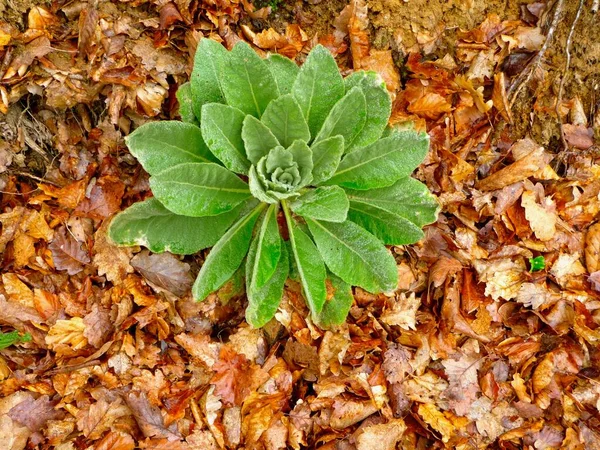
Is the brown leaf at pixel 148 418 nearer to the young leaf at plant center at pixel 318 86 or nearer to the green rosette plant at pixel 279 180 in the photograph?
the green rosette plant at pixel 279 180

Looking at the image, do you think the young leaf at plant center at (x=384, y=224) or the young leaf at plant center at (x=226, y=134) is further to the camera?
the young leaf at plant center at (x=384, y=224)

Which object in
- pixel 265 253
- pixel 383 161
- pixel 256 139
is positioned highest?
pixel 256 139

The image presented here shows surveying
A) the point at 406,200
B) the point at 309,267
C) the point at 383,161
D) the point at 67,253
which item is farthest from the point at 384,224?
the point at 67,253

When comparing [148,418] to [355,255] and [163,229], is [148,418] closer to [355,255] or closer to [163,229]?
[163,229]

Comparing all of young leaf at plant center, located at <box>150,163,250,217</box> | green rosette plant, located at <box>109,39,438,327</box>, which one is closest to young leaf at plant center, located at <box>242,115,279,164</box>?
green rosette plant, located at <box>109,39,438,327</box>

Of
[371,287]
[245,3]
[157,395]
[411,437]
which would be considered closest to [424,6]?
[245,3]

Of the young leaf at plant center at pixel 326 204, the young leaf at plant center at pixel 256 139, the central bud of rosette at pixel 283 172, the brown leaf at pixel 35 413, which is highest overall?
the young leaf at plant center at pixel 256 139

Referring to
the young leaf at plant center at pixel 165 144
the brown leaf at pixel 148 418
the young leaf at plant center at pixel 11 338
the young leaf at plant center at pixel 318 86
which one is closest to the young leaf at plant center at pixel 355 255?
the young leaf at plant center at pixel 318 86

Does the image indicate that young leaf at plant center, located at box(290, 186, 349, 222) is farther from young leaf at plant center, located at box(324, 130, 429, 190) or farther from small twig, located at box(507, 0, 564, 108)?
small twig, located at box(507, 0, 564, 108)
